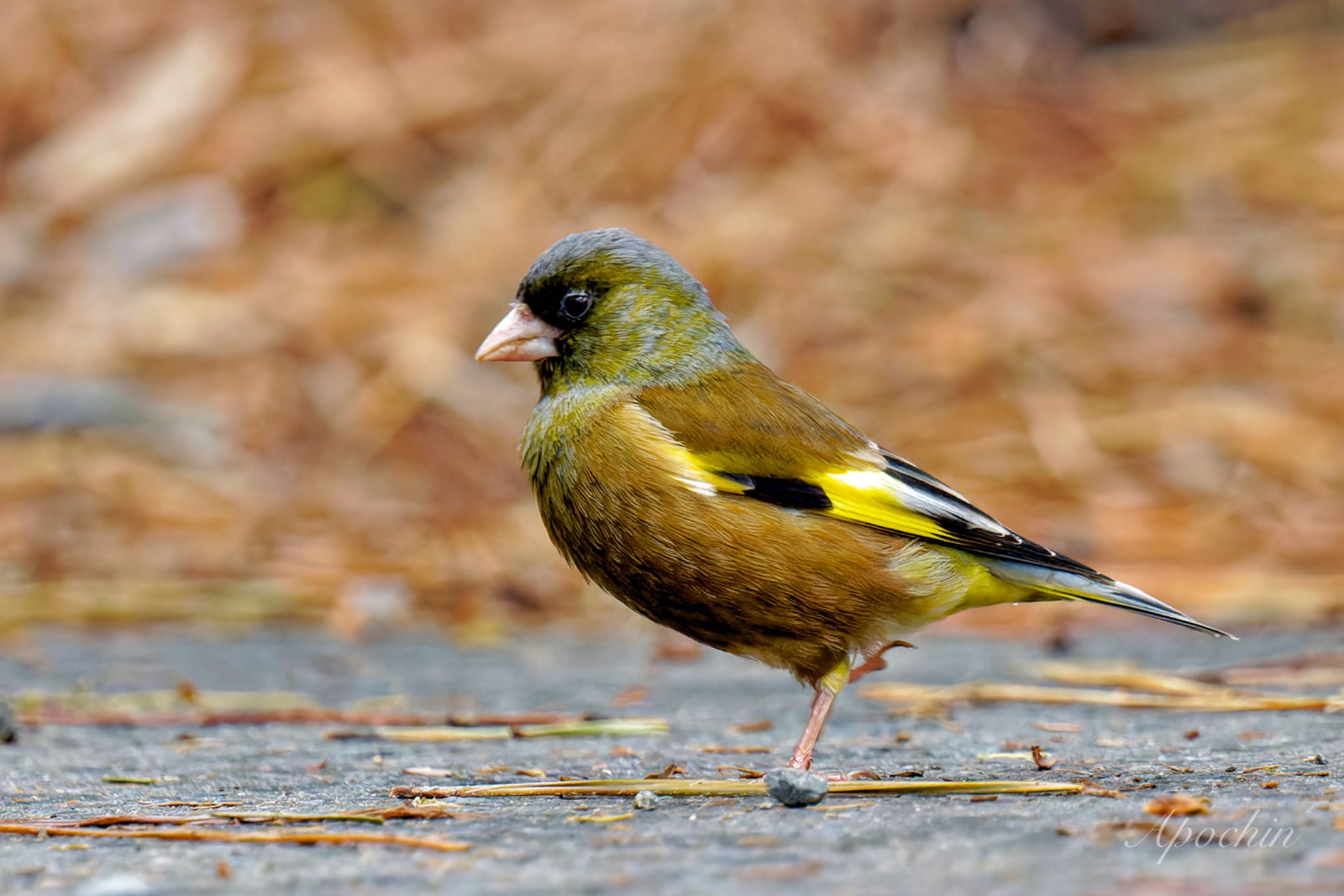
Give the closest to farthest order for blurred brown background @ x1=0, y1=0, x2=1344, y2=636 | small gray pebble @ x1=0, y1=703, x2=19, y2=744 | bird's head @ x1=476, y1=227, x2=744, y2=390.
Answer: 1. small gray pebble @ x1=0, y1=703, x2=19, y2=744
2. bird's head @ x1=476, y1=227, x2=744, y2=390
3. blurred brown background @ x1=0, y1=0, x2=1344, y2=636

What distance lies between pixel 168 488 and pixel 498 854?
17.5ft

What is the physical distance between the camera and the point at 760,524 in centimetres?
378

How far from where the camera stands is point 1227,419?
7.93m

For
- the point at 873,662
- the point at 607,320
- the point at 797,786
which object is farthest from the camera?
the point at 607,320

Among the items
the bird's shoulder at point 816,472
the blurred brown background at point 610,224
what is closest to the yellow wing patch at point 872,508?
the bird's shoulder at point 816,472

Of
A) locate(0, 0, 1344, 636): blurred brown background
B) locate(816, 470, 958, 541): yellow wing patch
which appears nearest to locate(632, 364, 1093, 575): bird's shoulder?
locate(816, 470, 958, 541): yellow wing patch

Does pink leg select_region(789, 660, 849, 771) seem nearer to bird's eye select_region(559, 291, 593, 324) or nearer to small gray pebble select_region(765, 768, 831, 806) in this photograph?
small gray pebble select_region(765, 768, 831, 806)

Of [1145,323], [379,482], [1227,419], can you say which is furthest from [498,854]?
[1145,323]

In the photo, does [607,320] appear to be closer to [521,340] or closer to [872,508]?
[521,340]

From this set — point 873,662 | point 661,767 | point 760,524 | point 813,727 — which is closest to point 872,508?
point 760,524

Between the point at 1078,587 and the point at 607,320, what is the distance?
4.39 ft

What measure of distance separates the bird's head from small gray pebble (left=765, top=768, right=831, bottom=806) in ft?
4.59

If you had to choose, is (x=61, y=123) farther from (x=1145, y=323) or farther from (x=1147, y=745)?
(x=1147, y=745)

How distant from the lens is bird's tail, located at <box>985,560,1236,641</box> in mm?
3826
